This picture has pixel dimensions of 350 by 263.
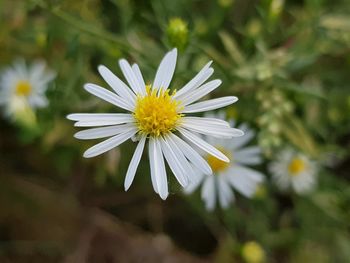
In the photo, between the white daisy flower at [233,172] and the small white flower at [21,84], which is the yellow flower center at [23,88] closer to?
the small white flower at [21,84]

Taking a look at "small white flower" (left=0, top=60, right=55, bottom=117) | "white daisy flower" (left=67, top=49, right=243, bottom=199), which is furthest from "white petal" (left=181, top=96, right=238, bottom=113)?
"small white flower" (left=0, top=60, right=55, bottom=117)

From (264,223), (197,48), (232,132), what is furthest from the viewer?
(264,223)

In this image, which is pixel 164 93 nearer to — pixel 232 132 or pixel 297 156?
pixel 232 132

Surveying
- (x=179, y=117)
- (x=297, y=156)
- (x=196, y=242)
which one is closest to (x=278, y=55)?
(x=297, y=156)

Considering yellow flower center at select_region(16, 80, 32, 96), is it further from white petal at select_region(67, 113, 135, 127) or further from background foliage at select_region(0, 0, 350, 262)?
white petal at select_region(67, 113, 135, 127)

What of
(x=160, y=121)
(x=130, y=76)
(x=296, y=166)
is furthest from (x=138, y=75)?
(x=296, y=166)

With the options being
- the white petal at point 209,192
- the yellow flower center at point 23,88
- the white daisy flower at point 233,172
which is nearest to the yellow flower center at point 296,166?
the white daisy flower at point 233,172

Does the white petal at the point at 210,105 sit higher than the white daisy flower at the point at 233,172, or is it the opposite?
the white daisy flower at the point at 233,172

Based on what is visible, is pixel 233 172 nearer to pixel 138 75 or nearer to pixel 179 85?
pixel 179 85
